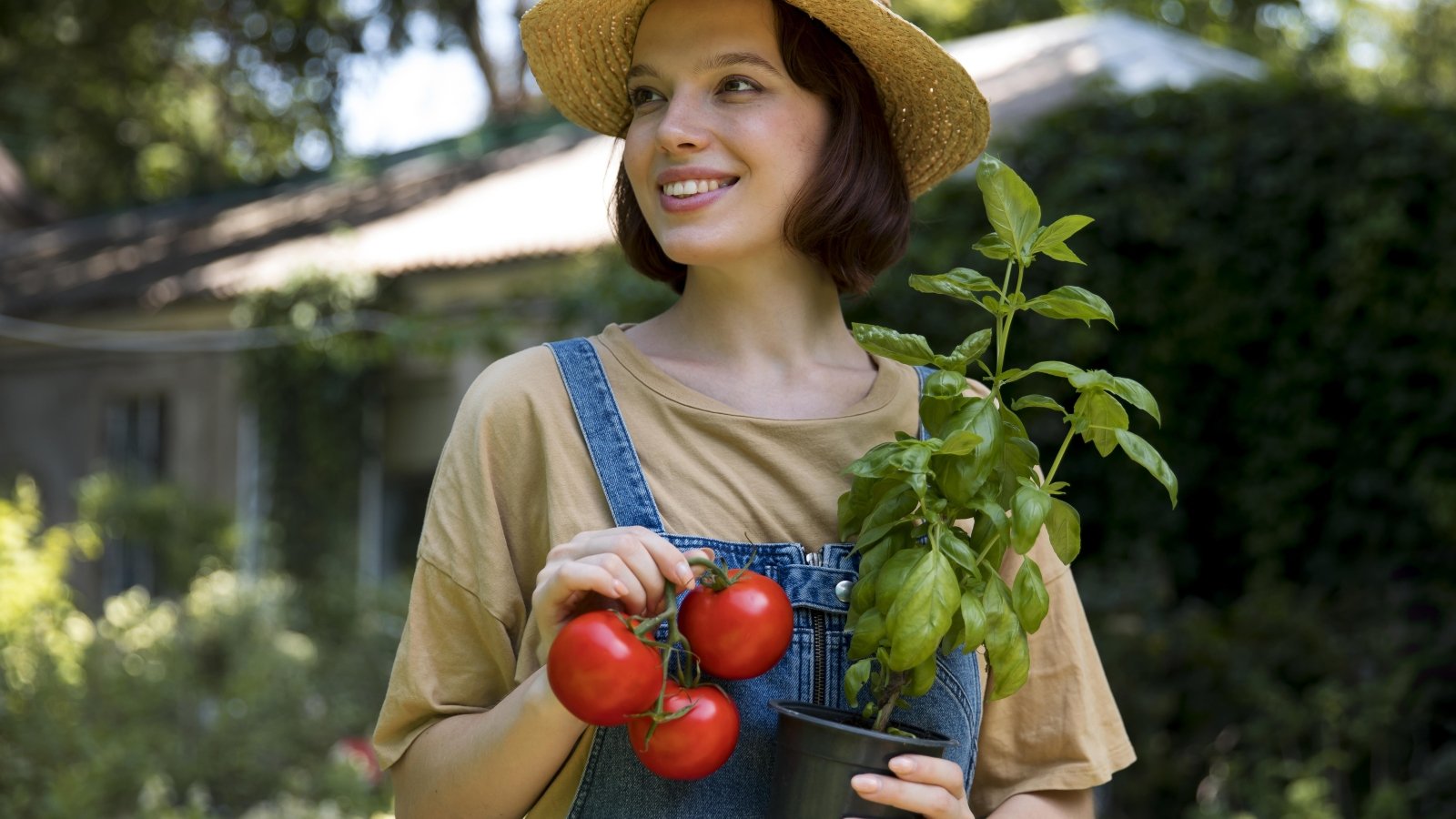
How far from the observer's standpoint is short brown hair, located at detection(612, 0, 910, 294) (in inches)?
70.2

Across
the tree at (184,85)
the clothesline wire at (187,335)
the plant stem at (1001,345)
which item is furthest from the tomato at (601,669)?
the tree at (184,85)

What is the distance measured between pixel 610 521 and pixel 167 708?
5.04 metres

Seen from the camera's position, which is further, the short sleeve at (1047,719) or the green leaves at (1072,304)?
the short sleeve at (1047,719)

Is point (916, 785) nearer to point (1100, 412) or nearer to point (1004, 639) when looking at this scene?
point (1004, 639)

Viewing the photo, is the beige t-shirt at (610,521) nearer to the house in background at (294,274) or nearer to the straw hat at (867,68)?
the straw hat at (867,68)

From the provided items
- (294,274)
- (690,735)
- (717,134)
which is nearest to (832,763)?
(690,735)

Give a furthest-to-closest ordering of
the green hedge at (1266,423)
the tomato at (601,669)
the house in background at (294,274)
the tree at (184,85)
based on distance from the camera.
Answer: the tree at (184,85)
the house in background at (294,274)
the green hedge at (1266,423)
the tomato at (601,669)

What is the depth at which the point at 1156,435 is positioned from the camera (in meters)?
7.21

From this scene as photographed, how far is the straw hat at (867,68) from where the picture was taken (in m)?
1.81

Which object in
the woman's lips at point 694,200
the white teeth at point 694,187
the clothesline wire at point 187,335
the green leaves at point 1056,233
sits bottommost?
the clothesline wire at point 187,335

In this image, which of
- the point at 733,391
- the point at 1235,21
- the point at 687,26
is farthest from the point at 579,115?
the point at 1235,21

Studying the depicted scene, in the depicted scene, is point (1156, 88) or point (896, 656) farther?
point (1156, 88)

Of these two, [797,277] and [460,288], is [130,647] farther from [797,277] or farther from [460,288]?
[797,277]

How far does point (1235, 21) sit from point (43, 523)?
14299 mm
